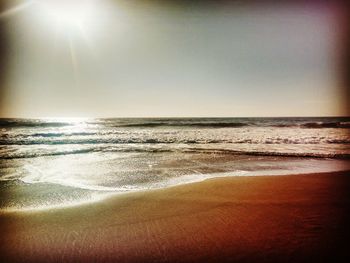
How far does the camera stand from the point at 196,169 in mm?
8836

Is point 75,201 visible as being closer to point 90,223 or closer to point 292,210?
point 90,223

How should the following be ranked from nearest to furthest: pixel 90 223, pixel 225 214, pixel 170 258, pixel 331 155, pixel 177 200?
1. pixel 170 258
2. pixel 90 223
3. pixel 225 214
4. pixel 177 200
5. pixel 331 155

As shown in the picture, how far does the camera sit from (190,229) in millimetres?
3764

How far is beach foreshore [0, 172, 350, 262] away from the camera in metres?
3.12

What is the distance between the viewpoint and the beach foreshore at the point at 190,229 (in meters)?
3.12

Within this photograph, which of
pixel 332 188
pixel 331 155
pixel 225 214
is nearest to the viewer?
pixel 225 214

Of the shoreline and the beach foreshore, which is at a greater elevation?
the beach foreshore

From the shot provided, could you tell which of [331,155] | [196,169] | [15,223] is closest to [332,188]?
[196,169]

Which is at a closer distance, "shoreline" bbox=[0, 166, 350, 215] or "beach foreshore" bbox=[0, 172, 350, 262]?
"beach foreshore" bbox=[0, 172, 350, 262]

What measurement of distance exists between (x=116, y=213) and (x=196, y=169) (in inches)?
182

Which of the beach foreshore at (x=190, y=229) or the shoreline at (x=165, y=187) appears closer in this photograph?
the beach foreshore at (x=190, y=229)

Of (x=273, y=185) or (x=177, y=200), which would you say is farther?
(x=273, y=185)

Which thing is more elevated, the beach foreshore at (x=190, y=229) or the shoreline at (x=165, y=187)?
the beach foreshore at (x=190, y=229)

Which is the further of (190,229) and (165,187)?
(165,187)
